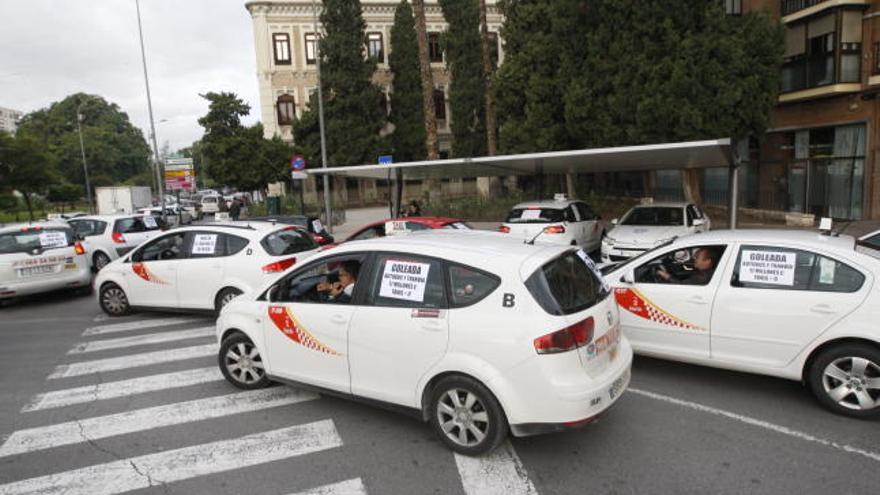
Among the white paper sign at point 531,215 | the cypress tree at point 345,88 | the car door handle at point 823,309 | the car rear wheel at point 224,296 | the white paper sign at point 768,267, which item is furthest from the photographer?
the cypress tree at point 345,88

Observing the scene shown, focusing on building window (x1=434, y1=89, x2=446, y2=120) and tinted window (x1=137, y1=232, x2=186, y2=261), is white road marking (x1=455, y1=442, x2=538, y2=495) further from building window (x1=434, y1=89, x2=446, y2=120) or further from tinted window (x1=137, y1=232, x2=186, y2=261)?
building window (x1=434, y1=89, x2=446, y2=120)

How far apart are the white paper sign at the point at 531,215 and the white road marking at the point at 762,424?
7.47 metres

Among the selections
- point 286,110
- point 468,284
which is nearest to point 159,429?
point 468,284

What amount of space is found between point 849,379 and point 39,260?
12.4 m

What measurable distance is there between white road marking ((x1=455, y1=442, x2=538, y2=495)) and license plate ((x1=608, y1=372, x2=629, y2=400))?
0.84m

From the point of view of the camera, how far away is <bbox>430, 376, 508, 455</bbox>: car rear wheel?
3.95m

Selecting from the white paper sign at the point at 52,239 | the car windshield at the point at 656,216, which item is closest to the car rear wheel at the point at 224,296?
the white paper sign at the point at 52,239

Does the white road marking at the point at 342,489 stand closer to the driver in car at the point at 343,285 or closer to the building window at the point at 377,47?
the driver in car at the point at 343,285

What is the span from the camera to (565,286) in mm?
4109

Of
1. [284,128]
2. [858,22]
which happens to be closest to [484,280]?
[858,22]

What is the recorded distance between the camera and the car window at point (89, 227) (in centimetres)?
1475

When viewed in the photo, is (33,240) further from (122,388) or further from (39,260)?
(122,388)

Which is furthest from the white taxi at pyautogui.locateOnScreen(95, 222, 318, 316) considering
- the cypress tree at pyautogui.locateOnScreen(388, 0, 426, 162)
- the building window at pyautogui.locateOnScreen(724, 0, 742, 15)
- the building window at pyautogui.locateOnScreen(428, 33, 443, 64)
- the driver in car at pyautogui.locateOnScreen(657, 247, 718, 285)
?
the building window at pyautogui.locateOnScreen(428, 33, 443, 64)

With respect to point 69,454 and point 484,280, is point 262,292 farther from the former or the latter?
point 484,280
